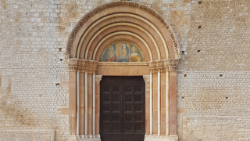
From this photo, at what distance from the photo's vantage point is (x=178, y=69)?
25.6 ft

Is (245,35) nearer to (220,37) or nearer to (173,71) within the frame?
(220,37)

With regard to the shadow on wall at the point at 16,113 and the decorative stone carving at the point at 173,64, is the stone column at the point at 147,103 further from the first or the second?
the shadow on wall at the point at 16,113

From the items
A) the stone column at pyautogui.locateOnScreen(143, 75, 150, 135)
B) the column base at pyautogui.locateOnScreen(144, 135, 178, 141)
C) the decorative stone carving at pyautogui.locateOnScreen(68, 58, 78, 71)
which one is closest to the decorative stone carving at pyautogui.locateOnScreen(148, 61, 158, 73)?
the stone column at pyautogui.locateOnScreen(143, 75, 150, 135)

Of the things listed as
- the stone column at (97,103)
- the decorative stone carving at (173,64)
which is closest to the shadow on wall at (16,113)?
the stone column at (97,103)

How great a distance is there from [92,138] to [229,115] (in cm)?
455

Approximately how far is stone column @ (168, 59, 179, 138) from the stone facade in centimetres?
18

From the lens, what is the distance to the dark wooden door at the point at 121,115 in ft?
27.0

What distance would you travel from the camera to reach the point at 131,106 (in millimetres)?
8273

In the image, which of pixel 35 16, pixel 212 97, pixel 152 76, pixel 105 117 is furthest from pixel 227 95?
pixel 35 16

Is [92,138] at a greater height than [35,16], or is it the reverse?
[35,16]

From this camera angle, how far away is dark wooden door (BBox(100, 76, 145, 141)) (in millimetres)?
8234

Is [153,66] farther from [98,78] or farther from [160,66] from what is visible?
[98,78]

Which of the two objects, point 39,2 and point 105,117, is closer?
point 39,2

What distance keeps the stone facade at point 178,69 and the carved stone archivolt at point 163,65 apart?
0.33 meters
